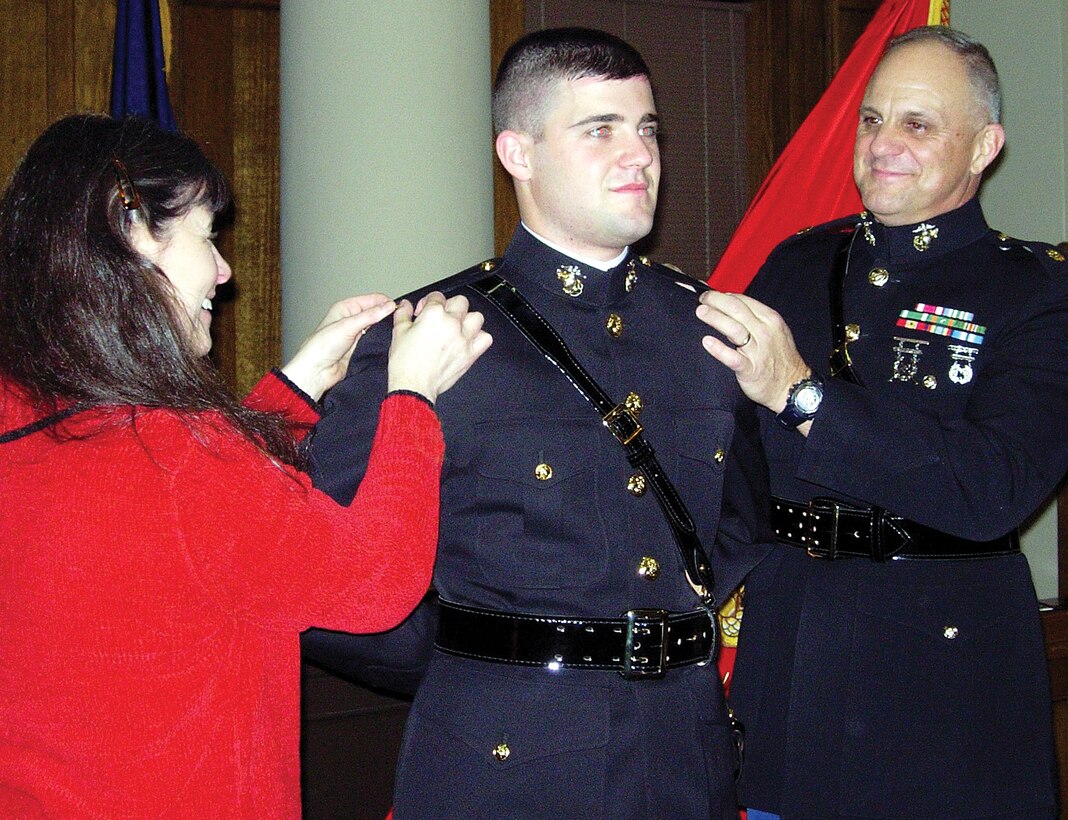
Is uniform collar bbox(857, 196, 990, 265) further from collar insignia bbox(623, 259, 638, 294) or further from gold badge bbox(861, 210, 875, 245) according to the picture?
collar insignia bbox(623, 259, 638, 294)

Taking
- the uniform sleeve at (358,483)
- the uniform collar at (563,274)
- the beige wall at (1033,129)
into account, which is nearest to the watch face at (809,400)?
the uniform collar at (563,274)

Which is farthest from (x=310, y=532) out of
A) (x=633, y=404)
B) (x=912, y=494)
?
(x=912, y=494)

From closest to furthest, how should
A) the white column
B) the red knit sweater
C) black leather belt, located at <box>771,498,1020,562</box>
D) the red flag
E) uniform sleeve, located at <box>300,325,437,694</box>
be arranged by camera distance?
the red knit sweater < uniform sleeve, located at <box>300,325,437,694</box> < black leather belt, located at <box>771,498,1020,562</box> < the red flag < the white column

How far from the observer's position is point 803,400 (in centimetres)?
174

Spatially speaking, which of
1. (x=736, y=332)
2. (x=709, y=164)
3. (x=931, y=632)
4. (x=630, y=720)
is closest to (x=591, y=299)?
(x=736, y=332)

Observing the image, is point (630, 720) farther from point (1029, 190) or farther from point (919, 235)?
point (1029, 190)

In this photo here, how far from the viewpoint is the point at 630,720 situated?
1.49m

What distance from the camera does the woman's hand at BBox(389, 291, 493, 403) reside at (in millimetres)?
1438

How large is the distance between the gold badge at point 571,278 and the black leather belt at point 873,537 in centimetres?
54

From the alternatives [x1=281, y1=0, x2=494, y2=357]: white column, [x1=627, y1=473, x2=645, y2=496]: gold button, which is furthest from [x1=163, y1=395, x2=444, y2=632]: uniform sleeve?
[x1=281, y1=0, x2=494, y2=357]: white column

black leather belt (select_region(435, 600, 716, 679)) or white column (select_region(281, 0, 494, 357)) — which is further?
white column (select_region(281, 0, 494, 357))

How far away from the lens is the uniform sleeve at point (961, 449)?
1.74m

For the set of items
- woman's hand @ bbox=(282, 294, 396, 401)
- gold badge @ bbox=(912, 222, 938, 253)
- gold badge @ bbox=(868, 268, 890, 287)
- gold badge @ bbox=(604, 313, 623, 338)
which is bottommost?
woman's hand @ bbox=(282, 294, 396, 401)

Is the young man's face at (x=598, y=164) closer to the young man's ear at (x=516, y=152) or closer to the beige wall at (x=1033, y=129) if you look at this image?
the young man's ear at (x=516, y=152)
